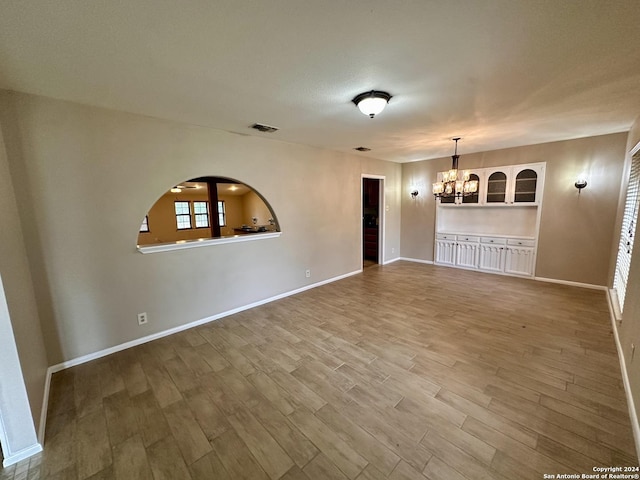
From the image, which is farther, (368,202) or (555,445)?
(368,202)

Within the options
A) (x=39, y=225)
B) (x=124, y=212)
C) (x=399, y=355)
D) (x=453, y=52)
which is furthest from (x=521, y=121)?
(x=39, y=225)

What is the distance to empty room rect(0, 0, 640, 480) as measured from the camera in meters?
1.48

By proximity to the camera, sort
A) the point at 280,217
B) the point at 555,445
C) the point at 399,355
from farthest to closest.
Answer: the point at 280,217
the point at 399,355
the point at 555,445

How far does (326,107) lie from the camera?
102 inches

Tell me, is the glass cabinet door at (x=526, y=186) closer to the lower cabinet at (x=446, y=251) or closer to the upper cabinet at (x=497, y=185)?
the upper cabinet at (x=497, y=185)

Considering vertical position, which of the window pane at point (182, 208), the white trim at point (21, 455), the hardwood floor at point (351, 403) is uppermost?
the window pane at point (182, 208)

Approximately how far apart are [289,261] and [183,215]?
6.67 meters

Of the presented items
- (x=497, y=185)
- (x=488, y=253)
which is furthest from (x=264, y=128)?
(x=488, y=253)

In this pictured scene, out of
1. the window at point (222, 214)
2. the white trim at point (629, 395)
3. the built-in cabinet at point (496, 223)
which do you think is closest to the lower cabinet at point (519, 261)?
the built-in cabinet at point (496, 223)

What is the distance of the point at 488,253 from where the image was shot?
5395 mm

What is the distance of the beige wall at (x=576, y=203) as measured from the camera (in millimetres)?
4027

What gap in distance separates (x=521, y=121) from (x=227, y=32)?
3483 millimetres

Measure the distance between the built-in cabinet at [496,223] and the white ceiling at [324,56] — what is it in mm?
2006

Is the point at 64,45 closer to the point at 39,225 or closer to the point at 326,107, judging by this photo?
the point at 39,225
